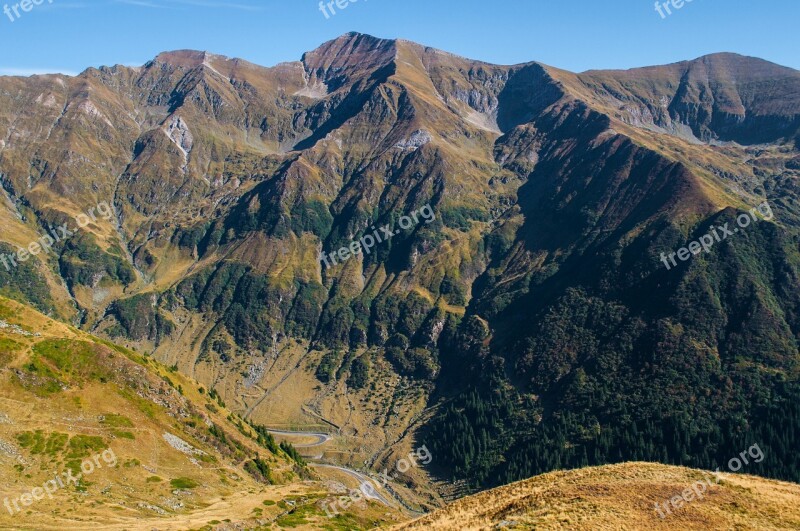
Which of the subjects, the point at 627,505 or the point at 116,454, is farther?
the point at 116,454

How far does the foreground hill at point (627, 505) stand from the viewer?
58.0 m

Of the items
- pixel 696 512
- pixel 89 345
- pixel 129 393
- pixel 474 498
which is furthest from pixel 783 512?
pixel 89 345

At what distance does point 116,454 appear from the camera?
131625mm

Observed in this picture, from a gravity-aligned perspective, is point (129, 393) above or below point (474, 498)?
below

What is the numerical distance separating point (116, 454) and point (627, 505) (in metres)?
114

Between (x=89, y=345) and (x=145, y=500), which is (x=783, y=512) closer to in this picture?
(x=145, y=500)

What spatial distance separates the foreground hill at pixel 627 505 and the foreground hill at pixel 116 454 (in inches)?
2292

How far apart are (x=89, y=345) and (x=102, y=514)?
71616 millimetres

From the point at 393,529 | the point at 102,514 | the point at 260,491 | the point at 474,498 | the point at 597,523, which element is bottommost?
the point at 260,491

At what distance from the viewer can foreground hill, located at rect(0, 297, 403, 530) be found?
110562 mm

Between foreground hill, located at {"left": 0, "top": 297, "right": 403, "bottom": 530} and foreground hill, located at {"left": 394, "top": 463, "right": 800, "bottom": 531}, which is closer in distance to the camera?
foreground hill, located at {"left": 394, "top": 463, "right": 800, "bottom": 531}

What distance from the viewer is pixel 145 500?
120 meters

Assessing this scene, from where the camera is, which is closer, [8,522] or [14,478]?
[8,522]

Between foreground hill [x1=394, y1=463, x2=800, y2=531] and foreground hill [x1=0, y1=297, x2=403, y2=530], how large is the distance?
58.2m
